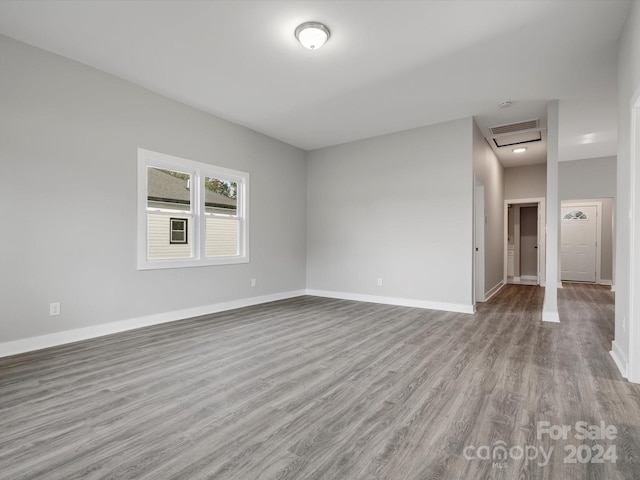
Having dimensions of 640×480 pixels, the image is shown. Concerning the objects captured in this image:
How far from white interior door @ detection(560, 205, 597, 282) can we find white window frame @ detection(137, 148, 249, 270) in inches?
330

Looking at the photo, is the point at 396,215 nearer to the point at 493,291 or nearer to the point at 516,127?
the point at 516,127

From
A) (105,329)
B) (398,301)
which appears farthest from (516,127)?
(105,329)

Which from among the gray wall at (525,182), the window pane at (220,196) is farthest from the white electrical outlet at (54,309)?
the gray wall at (525,182)

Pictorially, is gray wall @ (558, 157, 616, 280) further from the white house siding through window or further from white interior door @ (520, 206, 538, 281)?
the white house siding through window

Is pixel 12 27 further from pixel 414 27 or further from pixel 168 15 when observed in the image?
pixel 414 27

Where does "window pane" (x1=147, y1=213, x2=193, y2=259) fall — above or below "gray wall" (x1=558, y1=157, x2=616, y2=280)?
below

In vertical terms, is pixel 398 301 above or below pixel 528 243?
below

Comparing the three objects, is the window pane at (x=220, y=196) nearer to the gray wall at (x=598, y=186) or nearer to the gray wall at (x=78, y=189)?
the gray wall at (x=78, y=189)

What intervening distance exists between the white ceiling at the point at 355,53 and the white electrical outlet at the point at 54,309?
2581 mm

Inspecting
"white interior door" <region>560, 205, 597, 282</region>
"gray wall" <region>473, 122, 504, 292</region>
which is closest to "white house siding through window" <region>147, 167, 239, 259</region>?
"gray wall" <region>473, 122, 504, 292</region>

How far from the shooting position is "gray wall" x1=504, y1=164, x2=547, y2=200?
799 cm

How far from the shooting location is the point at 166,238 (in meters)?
4.42

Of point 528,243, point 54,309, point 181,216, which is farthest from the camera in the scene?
point 528,243

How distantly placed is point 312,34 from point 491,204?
5379mm
